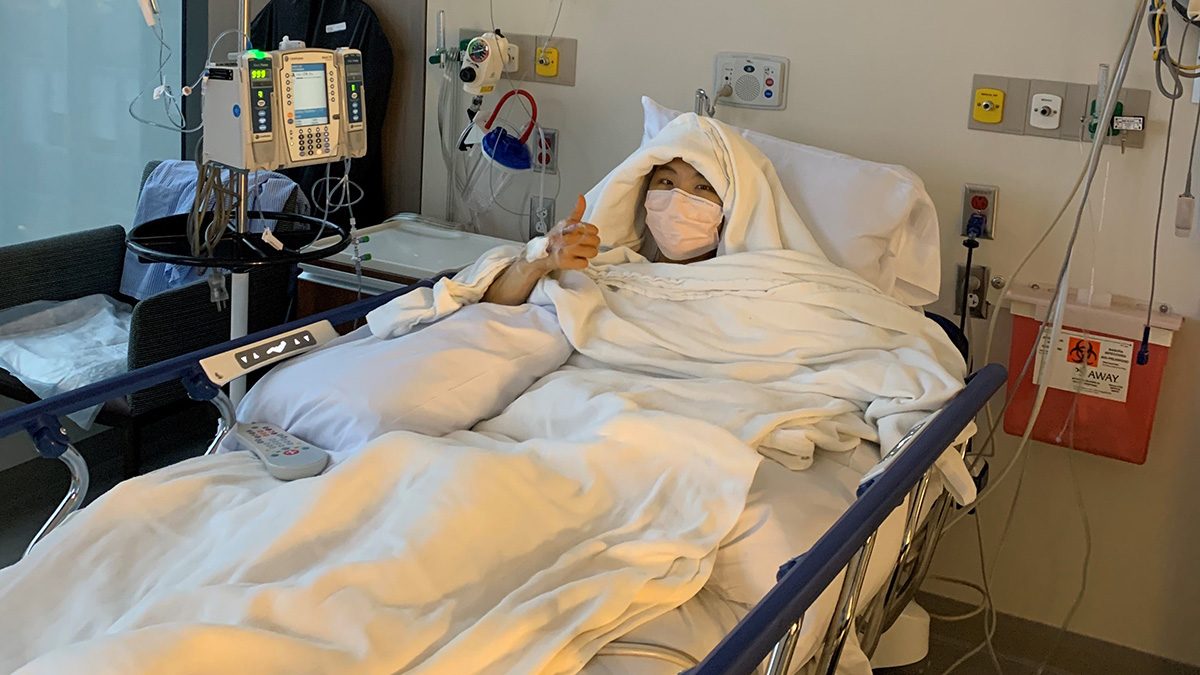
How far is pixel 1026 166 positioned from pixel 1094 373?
1.55ft

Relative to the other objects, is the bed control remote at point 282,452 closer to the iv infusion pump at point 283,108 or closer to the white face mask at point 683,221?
the iv infusion pump at point 283,108

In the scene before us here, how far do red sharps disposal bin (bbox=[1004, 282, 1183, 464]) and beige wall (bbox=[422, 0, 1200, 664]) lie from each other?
10 cm

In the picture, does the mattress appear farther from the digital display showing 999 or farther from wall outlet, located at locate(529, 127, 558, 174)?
wall outlet, located at locate(529, 127, 558, 174)

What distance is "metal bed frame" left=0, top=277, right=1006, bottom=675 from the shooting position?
3.95 feet

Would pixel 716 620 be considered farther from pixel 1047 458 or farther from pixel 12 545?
pixel 12 545

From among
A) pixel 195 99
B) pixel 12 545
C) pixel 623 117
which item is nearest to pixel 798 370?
pixel 623 117

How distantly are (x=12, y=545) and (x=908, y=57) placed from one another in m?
2.42

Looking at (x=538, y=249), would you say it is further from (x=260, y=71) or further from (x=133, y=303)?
(x=133, y=303)

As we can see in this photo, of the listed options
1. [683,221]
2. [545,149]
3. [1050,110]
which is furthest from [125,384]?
[1050,110]

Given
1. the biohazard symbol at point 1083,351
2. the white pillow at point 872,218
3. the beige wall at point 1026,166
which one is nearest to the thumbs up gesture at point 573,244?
the white pillow at point 872,218

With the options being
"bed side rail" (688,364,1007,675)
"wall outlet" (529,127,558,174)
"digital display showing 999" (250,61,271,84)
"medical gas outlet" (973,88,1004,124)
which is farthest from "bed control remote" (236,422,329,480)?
"medical gas outlet" (973,88,1004,124)

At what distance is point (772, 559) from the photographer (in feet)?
5.47

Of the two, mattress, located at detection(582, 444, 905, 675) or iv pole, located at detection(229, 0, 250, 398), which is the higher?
iv pole, located at detection(229, 0, 250, 398)

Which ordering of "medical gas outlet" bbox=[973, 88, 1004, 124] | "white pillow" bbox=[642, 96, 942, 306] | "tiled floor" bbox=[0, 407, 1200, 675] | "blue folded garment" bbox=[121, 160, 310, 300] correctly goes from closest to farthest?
"white pillow" bbox=[642, 96, 942, 306]
"medical gas outlet" bbox=[973, 88, 1004, 124]
"tiled floor" bbox=[0, 407, 1200, 675]
"blue folded garment" bbox=[121, 160, 310, 300]
